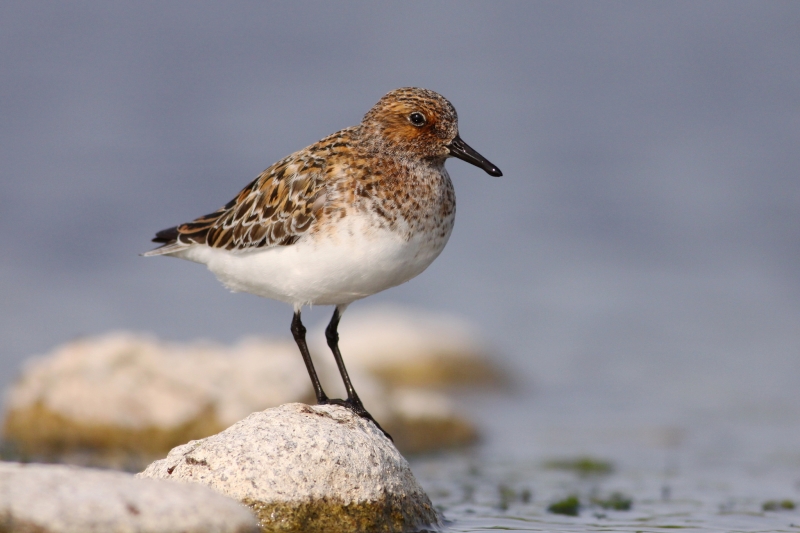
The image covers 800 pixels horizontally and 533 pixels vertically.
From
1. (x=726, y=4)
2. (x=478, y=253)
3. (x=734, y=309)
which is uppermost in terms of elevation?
(x=726, y=4)

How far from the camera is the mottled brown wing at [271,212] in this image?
6.10 m

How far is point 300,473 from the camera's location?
5.11m

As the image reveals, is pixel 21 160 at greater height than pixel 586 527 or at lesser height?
greater

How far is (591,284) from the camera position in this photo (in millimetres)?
13250

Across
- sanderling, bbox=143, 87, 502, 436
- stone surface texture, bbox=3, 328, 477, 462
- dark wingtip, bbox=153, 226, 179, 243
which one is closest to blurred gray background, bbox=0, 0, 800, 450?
stone surface texture, bbox=3, 328, 477, 462

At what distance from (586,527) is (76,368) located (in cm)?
469

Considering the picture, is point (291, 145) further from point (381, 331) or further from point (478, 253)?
point (381, 331)

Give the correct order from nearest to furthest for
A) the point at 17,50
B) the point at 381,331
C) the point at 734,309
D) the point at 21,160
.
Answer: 1. the point at 381,331
2. the point at 734,309
3. the point at 21,160
4. the point at 17,50

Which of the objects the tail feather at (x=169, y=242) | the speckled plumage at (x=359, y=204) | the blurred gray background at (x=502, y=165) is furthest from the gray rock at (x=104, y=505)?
the blurred gray background at (x=502, y=165)

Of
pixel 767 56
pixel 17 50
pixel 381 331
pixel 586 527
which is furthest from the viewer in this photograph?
pixel 767 56

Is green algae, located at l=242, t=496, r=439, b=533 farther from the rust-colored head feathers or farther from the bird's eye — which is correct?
the bird's eye

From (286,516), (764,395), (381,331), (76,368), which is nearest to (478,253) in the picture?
(381,331)

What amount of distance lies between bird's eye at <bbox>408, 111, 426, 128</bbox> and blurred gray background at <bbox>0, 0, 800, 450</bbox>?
17.4 ft

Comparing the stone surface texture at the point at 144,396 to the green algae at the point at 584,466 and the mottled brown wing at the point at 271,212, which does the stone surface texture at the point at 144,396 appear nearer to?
the green algae at the point at 584,466
